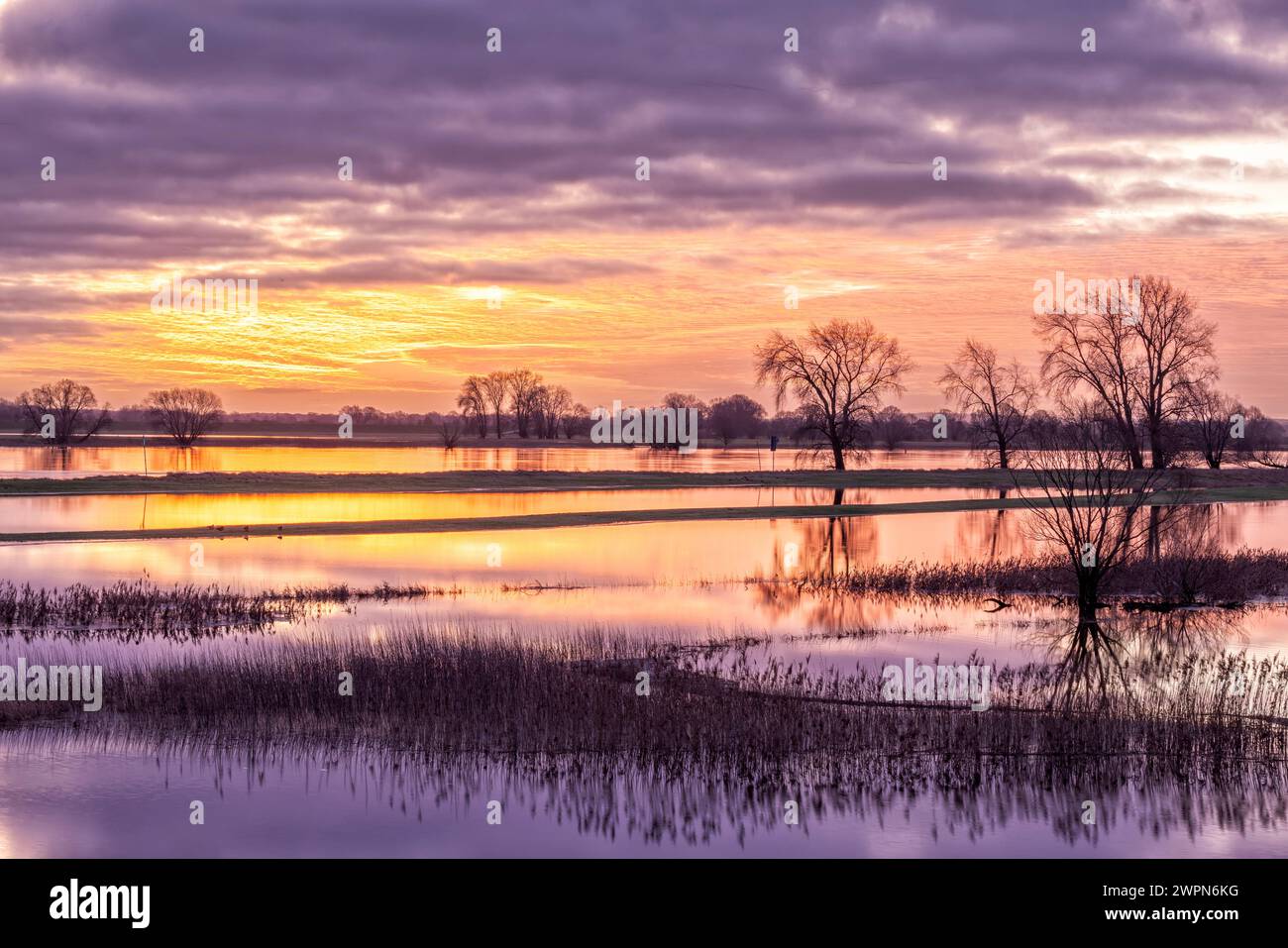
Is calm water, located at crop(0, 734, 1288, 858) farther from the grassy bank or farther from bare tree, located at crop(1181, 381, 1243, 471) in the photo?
bare tree, located at crop(1181, 381, 1243, 471)

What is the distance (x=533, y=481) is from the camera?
84.9 m

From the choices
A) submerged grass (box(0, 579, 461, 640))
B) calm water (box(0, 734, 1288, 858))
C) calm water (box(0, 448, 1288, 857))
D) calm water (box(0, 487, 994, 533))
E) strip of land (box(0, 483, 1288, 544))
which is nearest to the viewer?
calm water (box(0, 734, 1288, 858))

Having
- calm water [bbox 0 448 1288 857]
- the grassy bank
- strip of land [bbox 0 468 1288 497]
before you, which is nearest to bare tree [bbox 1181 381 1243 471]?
strip of land [bbox 0 468 1288 497]

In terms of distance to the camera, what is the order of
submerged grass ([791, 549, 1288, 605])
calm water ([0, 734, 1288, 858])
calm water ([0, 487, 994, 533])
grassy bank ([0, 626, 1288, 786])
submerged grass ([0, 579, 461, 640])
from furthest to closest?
calm water ([0, 487, 994, 533])
submerged grass ([791, 549, 1288, 605])
submerged grass ([0, 579, 461, 640])
grassy bank ([0, 626, 1288, 786])
calm water ([0, 734, 1288, 858])

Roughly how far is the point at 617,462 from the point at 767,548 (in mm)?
80239

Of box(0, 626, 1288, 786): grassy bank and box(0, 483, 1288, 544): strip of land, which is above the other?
box(0, 483, 1288, 544): strip of land

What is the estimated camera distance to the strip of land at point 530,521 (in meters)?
46.8

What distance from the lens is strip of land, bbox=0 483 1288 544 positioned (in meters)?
46.8

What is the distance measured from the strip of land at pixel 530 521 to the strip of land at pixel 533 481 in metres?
17.3

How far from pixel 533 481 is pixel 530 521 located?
30326mm

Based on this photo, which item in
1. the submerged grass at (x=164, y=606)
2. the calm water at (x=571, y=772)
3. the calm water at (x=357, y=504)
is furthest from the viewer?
the calm water at (x=357, y=504)

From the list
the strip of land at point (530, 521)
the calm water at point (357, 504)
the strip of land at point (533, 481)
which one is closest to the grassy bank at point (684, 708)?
the strip of land at point (530, 521)

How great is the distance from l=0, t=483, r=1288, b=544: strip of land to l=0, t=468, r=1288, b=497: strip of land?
17.3 m

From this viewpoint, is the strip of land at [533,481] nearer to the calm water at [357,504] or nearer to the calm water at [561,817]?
the calm water at [357,504]
